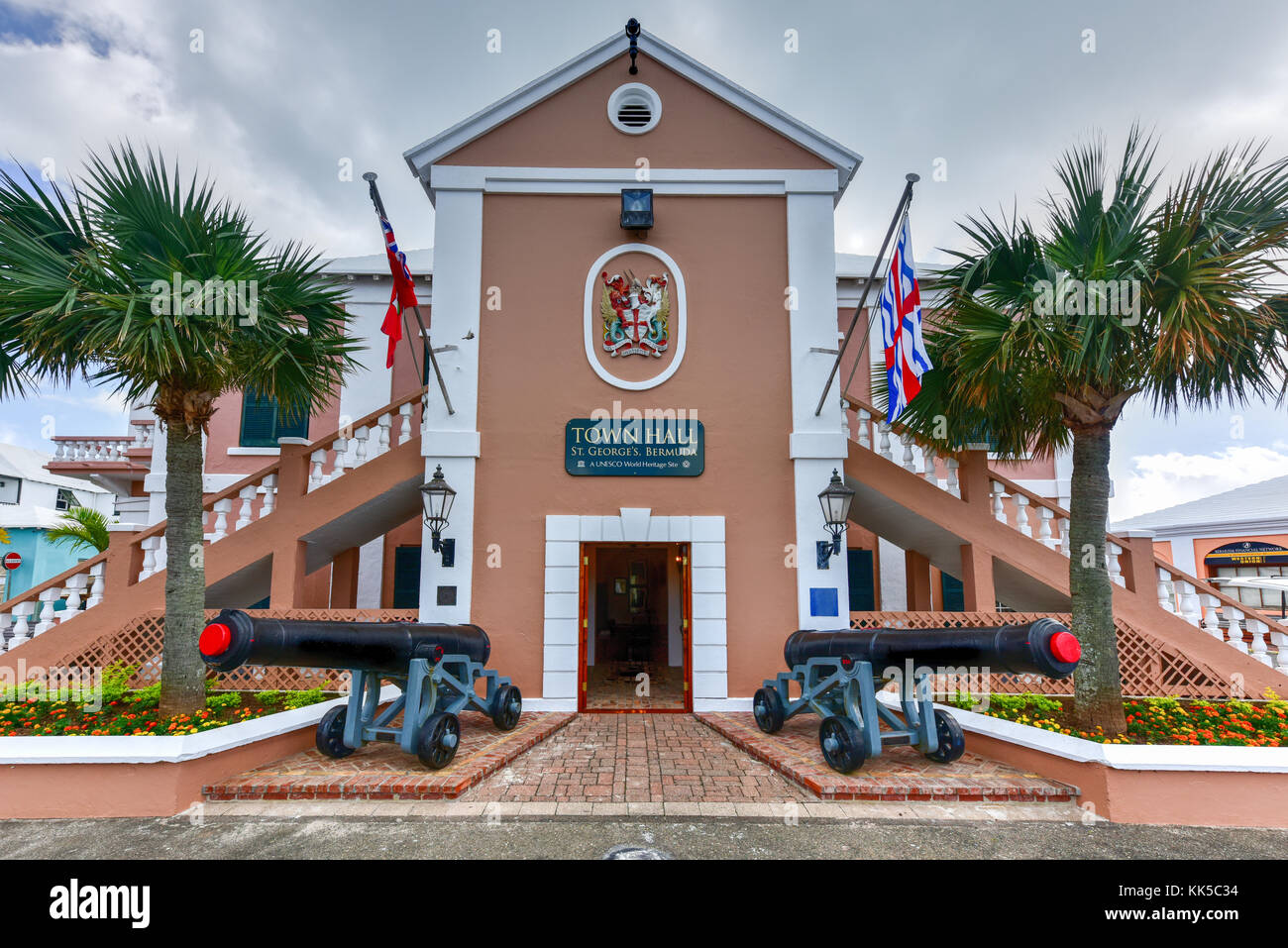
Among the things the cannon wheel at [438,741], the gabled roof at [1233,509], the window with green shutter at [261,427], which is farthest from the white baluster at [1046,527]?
the window with green shutter at [261,427]

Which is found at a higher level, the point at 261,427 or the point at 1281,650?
the point at 261,427

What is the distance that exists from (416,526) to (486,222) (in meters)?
5.59

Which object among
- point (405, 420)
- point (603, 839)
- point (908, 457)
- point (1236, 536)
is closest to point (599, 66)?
point (405, 420)

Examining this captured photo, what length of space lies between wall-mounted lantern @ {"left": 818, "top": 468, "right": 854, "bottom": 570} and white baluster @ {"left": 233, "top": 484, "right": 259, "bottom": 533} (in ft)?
26.5

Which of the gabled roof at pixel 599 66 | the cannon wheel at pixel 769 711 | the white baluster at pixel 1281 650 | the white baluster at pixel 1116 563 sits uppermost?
the gabled roof at pixel 599 66

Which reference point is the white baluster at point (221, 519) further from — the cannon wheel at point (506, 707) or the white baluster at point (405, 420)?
Result: the cannon wheel at point (506, 707)

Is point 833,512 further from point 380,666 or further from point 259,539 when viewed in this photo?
point 259,539

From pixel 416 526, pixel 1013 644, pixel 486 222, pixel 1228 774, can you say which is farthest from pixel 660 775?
pixel 486 222

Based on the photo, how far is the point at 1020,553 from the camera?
859cm

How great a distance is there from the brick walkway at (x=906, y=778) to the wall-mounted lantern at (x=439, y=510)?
4648mm

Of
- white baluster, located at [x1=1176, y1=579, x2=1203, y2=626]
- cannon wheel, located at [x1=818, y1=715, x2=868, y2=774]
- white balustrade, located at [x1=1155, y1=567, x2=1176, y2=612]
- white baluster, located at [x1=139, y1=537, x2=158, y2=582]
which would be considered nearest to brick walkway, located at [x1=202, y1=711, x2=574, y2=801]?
cannon wheel, located at [x1=818, y1=715, x2=868, y2=774]

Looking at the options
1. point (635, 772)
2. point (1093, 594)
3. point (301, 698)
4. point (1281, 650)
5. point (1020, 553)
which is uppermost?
point (1020, 553)

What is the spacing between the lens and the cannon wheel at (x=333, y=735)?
20.1ft

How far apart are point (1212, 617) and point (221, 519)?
43.8 feet
